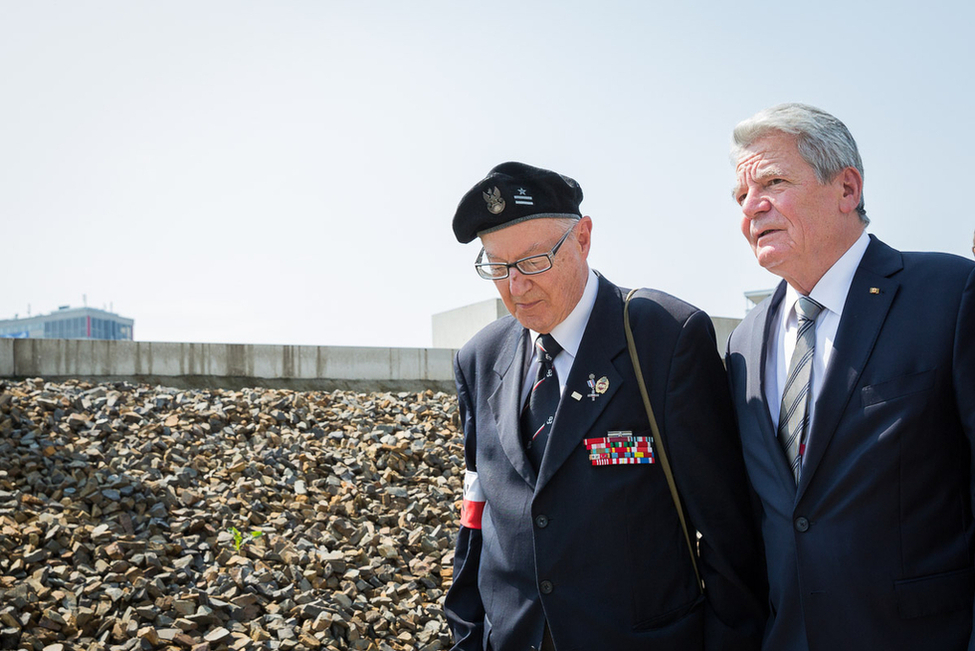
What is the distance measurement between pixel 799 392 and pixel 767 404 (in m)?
0.11

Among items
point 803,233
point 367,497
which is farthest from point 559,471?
point 367,497

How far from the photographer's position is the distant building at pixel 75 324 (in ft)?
365

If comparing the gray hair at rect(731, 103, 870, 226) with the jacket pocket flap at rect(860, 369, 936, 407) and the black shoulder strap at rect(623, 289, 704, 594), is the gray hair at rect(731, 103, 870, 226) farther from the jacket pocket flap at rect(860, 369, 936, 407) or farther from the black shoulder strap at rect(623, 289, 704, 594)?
the black shoulder strap at rect(623, 289, 704, 594)

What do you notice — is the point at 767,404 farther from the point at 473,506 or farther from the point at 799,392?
the point at 473,506

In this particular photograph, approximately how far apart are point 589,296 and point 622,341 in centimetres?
21

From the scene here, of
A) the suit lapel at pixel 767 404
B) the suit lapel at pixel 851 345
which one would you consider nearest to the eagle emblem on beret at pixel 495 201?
the suit lapel at pixel 767 404

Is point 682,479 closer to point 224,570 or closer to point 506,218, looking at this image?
point 506,218

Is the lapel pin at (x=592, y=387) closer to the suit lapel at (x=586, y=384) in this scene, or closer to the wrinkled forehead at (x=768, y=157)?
the suit lapel at (x=586, y=384)

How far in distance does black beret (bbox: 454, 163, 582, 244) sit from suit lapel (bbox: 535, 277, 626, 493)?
0.33m

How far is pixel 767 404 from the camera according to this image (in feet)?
7.17

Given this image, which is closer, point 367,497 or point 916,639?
point 916,639

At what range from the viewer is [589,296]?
2.46 metres

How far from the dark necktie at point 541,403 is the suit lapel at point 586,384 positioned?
0.06 metres

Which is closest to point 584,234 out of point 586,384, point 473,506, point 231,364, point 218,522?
point 586,384
